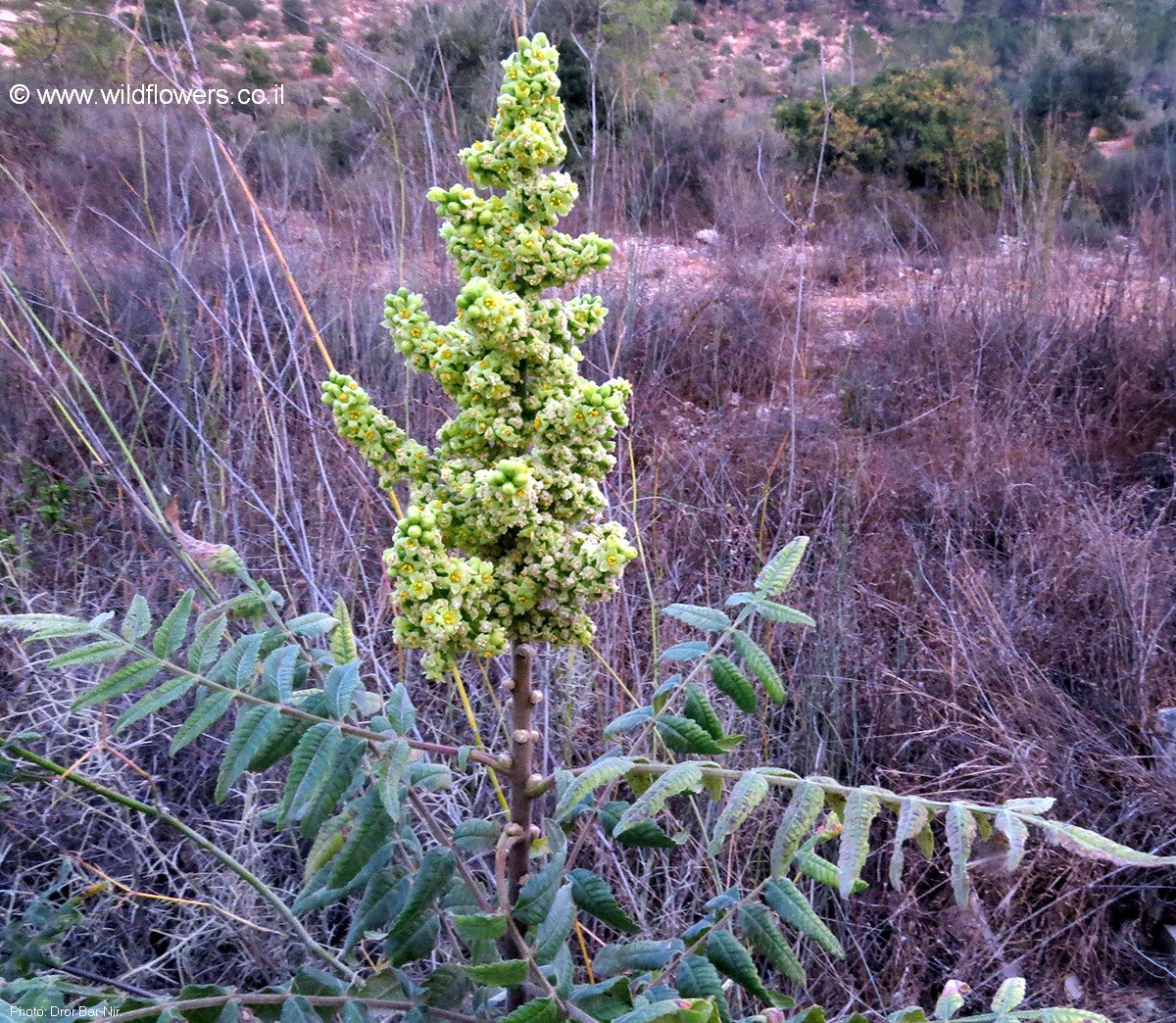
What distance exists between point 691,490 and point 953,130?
8550mm

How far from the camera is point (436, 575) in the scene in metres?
1.23

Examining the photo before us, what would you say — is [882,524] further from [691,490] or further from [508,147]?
[508,147]

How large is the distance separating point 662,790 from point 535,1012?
0.34 m

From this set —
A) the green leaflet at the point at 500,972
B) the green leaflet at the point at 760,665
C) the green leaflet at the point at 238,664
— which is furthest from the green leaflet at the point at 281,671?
the green leaflet at the point at 760,665

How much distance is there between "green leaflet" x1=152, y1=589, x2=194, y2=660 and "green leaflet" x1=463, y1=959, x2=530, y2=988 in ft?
2.17

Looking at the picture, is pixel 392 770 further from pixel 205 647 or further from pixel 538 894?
pixel 205 647

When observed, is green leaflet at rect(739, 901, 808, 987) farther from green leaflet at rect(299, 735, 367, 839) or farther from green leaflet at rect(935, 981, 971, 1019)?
green leaflet at rect(299, 735, 367, 839)

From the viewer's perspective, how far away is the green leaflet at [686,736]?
4.45ft

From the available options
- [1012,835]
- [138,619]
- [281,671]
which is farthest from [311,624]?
[1012,835]

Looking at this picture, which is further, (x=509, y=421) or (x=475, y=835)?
(x=475, y=835)

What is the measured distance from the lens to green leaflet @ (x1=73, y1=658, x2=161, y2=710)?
132 cm

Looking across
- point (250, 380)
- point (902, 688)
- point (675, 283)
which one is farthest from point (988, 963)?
point (675, 283)

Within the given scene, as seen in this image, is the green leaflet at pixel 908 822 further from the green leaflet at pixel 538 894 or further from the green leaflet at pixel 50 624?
the green leaflet at pixel 50 624

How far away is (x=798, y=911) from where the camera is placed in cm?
143
